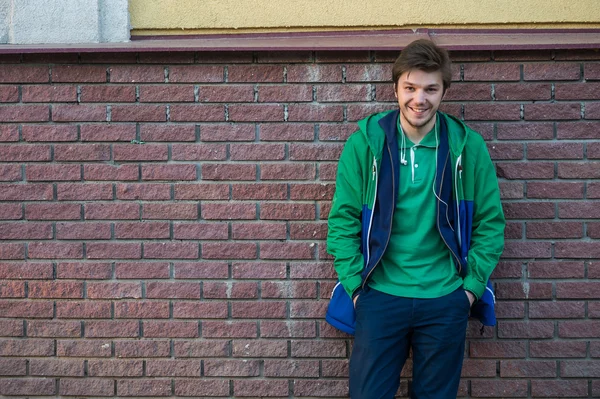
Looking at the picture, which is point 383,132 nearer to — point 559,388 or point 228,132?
point 228,132

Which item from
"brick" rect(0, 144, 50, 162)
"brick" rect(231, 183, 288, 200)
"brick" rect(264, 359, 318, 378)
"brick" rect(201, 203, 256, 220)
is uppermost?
"brick" rect(0, 144, 50, 162)

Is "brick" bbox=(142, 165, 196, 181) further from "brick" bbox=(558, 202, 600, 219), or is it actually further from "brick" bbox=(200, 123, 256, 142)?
"brick" bbox=(558, 202, 600, 219)

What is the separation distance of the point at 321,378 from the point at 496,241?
3.95 ft

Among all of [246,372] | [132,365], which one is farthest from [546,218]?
Answer: [132,365]

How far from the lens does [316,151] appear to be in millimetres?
3715

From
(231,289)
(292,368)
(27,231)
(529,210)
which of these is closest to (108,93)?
(27,231)

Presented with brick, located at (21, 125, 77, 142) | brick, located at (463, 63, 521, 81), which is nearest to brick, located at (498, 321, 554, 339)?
brick, located at (463, 63, 521, 81)

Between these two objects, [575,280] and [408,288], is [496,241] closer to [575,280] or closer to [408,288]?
[408,288]

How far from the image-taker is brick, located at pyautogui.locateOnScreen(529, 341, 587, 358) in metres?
3.75

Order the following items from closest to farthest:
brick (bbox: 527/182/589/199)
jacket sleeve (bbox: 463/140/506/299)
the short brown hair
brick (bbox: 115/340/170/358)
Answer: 1. the short brown hair
2. jacket sleeve (bbox: 463/140/506/299)
3. brick (bbox: 527/182/589/199)
4. brick (bbox: 115/340/170/358)

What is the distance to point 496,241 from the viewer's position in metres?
3.31

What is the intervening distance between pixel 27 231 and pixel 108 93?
849mm

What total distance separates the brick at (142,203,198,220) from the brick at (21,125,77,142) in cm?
54

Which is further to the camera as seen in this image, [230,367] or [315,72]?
[230,367]
